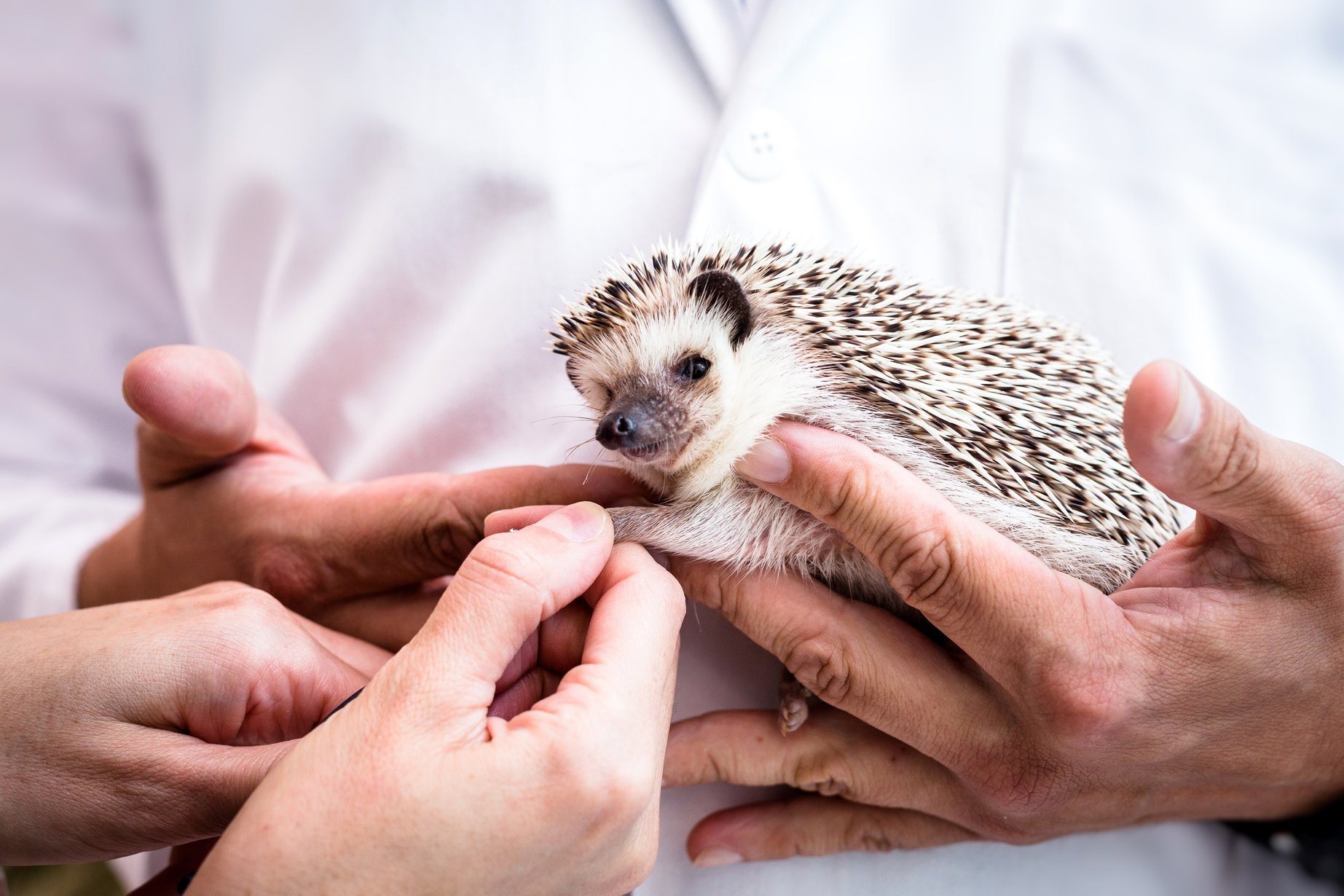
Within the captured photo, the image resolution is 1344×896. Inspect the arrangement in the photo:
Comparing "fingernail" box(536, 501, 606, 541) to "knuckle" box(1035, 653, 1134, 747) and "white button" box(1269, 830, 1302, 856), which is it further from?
"white button" box(1269, 830, 1302, 856)

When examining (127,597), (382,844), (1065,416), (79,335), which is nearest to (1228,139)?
(1065,416)

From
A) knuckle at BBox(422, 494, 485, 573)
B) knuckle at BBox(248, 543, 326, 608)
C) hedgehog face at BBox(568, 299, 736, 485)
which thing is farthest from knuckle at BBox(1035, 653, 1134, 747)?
knuckle at BBox(248, 543, 326, 608)

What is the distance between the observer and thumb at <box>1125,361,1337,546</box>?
2.74 ft

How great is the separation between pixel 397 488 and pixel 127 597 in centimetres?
75

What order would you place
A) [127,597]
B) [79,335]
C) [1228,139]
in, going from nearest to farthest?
[1228,139] → [127,597] → [79,335]

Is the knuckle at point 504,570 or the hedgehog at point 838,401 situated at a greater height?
the hedgehog at point 838,401

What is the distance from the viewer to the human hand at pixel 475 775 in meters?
0.75

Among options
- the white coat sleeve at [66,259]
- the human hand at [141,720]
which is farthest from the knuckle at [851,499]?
the white coat sleeve at [66,259]

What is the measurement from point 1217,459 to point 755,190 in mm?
853

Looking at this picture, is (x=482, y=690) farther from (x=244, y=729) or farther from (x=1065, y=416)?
(x=1065, y=416)

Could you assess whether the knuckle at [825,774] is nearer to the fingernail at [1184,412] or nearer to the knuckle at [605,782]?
the knuckle at [605,782]

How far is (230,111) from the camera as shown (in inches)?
66.2

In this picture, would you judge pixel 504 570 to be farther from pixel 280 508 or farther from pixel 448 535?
pixel 280 508

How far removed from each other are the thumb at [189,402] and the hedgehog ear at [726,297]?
2.65 feet
